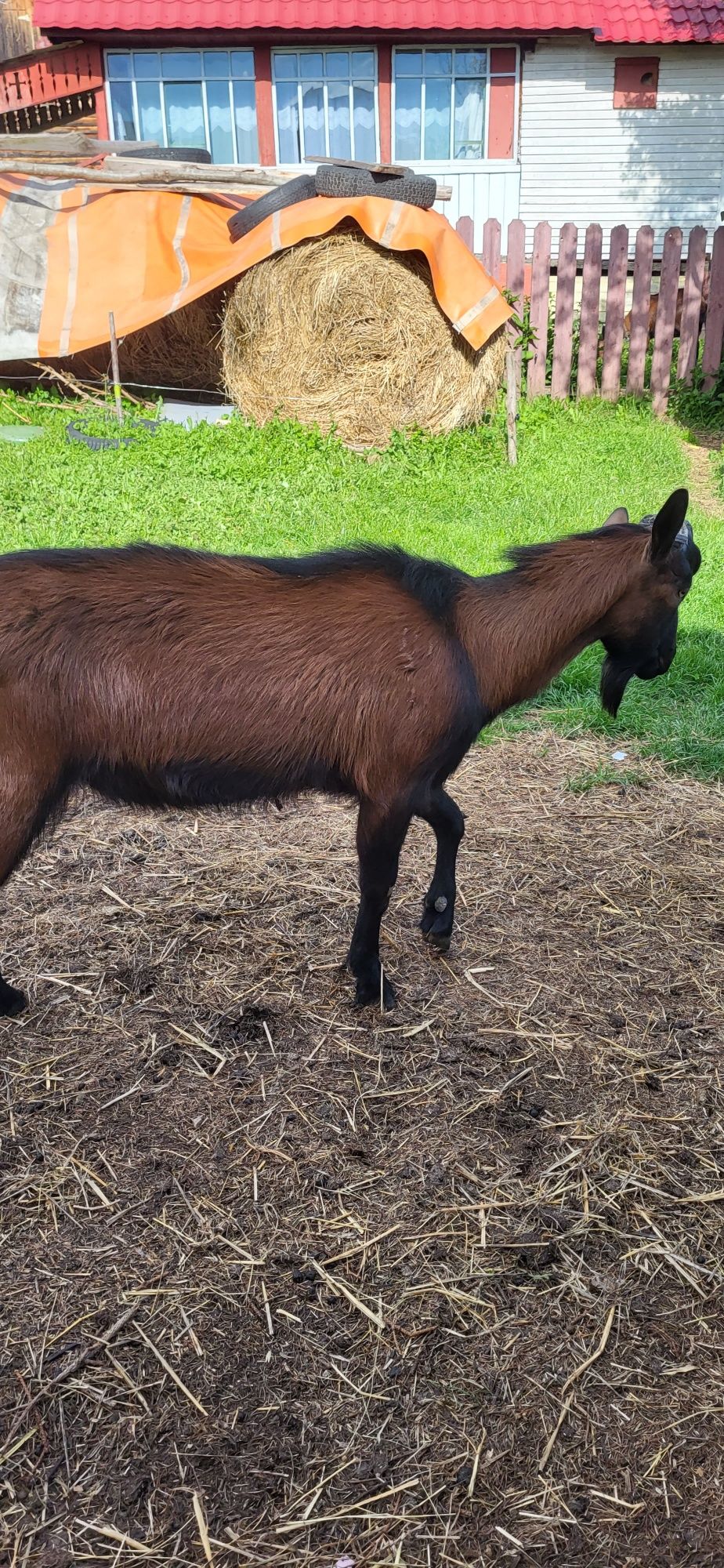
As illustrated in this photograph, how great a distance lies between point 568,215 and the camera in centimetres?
2275

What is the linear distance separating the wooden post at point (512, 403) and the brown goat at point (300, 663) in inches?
258

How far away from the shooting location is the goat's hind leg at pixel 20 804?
2988mm

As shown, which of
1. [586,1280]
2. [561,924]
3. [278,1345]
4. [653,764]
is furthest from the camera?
[653,764]

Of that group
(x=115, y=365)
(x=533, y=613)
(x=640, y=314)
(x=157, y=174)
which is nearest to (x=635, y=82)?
(x=640, y=314)

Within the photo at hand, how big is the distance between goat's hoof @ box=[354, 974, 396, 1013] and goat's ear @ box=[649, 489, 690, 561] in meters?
1.66

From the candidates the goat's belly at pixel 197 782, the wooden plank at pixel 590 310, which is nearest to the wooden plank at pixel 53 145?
the wooden plank at pixel 590 310

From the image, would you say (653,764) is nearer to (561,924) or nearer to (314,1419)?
(561,924)

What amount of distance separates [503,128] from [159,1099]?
23595 millimetres

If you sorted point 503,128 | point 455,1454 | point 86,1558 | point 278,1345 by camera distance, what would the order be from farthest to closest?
point 503,128, point 278,1345, point 455,1454, point 86,1558

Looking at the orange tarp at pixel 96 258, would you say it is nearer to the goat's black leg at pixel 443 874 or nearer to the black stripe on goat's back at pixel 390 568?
the black stripe on goat's back at pixel 390 568

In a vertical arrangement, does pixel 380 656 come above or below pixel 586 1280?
above

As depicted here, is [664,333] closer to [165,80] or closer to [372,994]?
[372,994]

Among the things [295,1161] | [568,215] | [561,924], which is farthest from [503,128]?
[295,1161]

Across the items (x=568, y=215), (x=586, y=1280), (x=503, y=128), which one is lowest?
(x=586, y=1280)
